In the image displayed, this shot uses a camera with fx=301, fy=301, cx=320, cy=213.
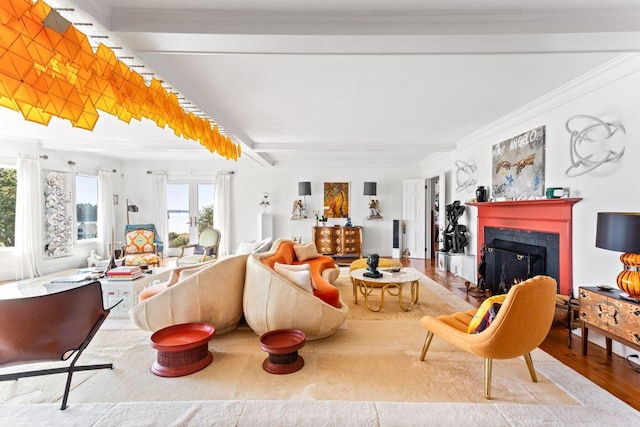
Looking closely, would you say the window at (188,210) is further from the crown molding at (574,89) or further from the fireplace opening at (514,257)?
the crown molding at (574,89)

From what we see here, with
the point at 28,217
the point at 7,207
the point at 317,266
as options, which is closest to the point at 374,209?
the point at 317,266

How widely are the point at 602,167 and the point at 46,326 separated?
4585mm

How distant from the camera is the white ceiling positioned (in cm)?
193

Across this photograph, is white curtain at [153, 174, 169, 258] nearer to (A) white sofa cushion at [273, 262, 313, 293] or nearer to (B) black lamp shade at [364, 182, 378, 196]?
(B) black lamp shade at [364, 182, 378, 196]

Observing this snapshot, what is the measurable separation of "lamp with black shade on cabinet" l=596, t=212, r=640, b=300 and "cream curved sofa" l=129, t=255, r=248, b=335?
3133 mm

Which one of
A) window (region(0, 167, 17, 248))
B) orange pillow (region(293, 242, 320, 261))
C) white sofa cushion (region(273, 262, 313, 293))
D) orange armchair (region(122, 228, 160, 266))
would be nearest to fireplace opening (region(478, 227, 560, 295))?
orange pillow (region(293, 242, 320, 261))

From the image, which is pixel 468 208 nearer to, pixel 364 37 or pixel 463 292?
pixel 463 292

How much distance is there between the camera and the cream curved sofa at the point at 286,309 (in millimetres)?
2732

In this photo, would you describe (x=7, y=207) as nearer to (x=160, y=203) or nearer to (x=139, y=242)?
(x=139, y=242)

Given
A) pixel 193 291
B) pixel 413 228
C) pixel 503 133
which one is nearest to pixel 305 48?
pixel 193 291

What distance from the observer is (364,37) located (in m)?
1.98

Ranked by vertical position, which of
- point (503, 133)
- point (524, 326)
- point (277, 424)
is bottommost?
point (277, 424)

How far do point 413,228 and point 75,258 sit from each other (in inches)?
308

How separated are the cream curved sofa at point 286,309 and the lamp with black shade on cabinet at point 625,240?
86.4 inches
